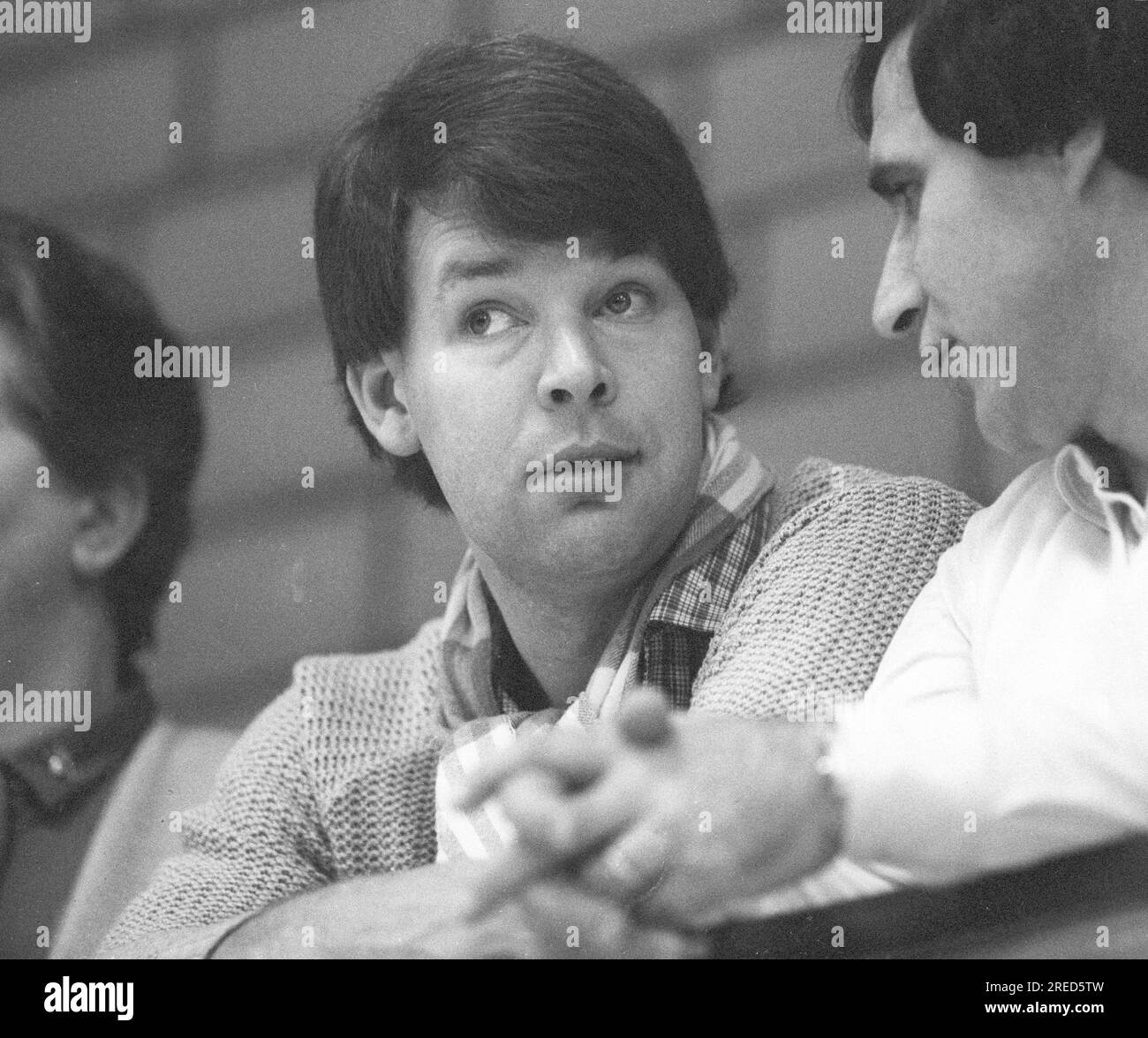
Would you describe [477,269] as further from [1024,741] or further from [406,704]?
[1024,741]

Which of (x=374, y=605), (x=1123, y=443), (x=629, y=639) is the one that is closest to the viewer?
(x=1123, y=443)

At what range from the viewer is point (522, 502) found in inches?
78.8

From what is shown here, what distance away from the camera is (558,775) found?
152cm

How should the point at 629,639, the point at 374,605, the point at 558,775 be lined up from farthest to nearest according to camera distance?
the point at 374,605 < the point at 629,639 < the point at 558,775

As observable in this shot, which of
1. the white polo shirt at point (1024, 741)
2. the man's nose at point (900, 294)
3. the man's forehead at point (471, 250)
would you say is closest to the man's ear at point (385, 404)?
the man's forehead at point (471, 250)

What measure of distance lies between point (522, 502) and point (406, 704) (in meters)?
0.28

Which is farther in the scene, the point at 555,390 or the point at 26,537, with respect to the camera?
the point at 26,537

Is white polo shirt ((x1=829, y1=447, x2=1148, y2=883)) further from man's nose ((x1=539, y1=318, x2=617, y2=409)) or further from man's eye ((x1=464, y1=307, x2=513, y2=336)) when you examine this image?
man's eye ((x1=464, y1=307, x2=513, y2=336))

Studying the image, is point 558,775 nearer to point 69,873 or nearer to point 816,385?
point 816,385

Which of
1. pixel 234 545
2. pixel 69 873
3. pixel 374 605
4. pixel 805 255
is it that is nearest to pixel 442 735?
pixel 374 605

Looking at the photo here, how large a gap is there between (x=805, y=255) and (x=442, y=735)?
25.4 inches

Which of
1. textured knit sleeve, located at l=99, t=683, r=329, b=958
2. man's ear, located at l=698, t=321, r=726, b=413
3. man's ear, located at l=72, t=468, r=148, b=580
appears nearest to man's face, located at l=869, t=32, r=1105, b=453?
man's ear, located at l=698, t=321, r=726, b=413

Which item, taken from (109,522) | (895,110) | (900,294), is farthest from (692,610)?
(109,522)

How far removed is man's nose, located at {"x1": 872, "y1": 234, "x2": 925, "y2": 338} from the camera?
1887mm
